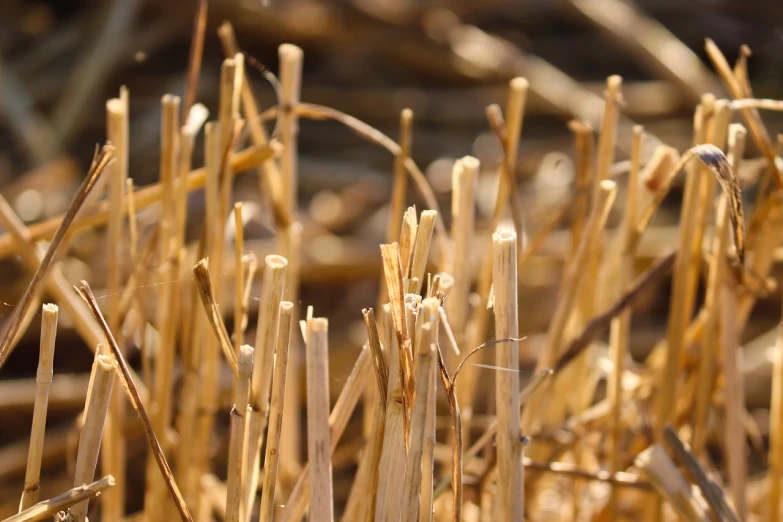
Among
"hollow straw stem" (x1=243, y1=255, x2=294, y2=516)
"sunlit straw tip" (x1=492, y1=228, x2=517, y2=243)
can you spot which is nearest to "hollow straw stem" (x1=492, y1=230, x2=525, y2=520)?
"sunlit straw tip" (x1=492, y1=228, x2=517, y2=243)

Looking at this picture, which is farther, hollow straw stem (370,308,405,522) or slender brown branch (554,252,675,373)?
slender brown branch (554,252,675,373)

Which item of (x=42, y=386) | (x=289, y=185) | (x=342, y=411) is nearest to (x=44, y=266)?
(x=42, y=386)

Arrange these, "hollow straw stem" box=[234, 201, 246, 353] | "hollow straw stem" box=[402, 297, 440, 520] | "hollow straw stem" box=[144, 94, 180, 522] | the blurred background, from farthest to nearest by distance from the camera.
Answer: the blurred background → "hollow straw stem" box=[144, 94, 180, 522] → "hollow straw stem" box=[234, 201, 246, 353] → "hollow straw stem" box=[402, 297, 440, 520]

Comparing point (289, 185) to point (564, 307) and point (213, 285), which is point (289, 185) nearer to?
point (213, 285)

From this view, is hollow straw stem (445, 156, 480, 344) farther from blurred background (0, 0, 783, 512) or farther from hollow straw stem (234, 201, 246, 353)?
blurred background (0, 0, 783, 512)

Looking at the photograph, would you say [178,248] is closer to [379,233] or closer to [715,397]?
[715,397]

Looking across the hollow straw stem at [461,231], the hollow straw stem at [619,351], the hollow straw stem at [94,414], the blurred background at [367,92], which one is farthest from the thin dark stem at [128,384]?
the blurred background at [367,92]

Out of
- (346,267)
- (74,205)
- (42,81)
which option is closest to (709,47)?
(74,205)

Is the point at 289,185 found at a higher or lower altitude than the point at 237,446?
higher
